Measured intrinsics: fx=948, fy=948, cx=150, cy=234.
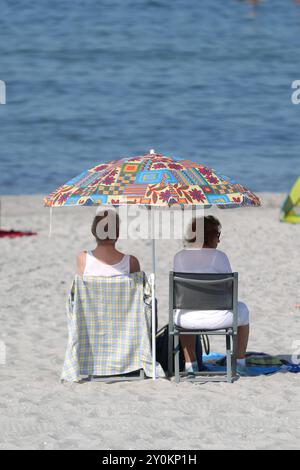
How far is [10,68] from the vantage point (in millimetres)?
37594

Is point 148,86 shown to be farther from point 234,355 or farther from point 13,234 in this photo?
point 234,355

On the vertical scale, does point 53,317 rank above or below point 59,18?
below

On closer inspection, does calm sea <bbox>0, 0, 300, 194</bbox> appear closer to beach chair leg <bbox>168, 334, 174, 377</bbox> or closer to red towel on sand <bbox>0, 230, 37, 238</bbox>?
red towel on sand <bbox>0, 230, 37, 238</bbox>

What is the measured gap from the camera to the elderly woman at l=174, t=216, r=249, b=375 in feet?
17.8

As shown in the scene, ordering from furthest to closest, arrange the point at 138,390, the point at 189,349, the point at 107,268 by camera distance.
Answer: the point at 189,349 → the point at 107,268 → the point at 138,390

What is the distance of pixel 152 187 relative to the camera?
5086 millimetres

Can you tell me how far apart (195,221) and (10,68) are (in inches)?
1309

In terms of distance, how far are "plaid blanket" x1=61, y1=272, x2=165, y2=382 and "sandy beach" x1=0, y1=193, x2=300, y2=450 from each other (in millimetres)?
118

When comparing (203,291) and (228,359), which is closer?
(203,291)

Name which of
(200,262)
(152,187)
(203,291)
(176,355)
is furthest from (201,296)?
(152,187)

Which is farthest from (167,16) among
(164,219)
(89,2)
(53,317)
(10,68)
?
(53,317)

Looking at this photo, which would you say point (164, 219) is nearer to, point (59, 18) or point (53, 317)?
point (53, 317)

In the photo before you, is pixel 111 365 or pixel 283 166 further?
pixel 283 166

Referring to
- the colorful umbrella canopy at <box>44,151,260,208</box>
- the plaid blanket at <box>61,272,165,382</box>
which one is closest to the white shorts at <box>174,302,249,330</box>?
the plaid blanket at <box>61,272,165,382</box>
